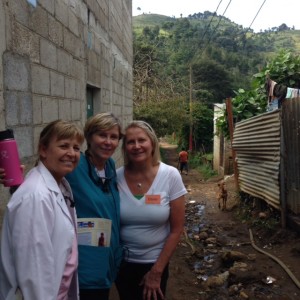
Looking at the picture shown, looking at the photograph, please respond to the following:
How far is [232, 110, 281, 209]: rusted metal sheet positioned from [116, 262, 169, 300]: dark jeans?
14.5 ft

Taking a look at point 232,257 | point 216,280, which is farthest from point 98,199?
point 232,257

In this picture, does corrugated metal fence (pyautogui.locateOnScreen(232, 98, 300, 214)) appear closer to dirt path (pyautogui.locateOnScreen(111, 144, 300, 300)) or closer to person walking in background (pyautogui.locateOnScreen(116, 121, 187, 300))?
dirt path (pyautogui.locateOnScreen(111, 144, 300, 300))

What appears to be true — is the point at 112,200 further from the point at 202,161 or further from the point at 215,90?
the point at 215,90

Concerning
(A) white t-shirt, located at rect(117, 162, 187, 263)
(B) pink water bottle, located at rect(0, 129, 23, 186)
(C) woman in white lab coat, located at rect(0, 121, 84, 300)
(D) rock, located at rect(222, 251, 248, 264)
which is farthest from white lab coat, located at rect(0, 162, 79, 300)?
(D) rock, located at rect(222, 251, 248, 264)

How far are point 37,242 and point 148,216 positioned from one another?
0.87 metres

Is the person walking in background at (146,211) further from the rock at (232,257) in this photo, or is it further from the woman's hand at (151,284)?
the rock at (232,257)

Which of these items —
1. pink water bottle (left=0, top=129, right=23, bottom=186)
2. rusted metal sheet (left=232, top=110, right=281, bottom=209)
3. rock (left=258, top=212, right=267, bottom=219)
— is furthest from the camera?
rock (left=258, top=212, right=267, bottom=219)

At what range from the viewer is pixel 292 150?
5910mm

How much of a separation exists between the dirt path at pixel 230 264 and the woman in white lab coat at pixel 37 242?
2749 millimetres

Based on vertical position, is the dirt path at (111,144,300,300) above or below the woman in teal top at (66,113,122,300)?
below

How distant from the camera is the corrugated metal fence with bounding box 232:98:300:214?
19.2 feet

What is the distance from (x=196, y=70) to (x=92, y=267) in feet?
115

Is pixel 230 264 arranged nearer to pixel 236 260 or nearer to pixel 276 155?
pixel 236 260

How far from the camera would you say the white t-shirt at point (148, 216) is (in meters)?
2.20
